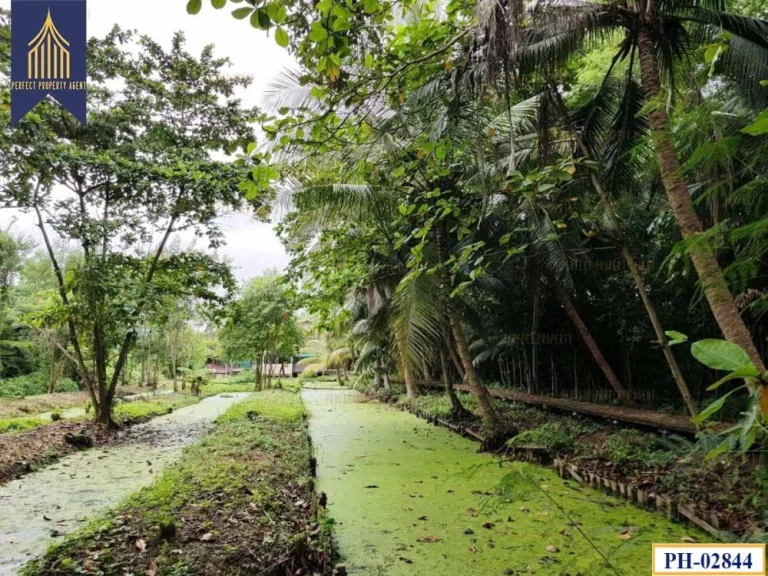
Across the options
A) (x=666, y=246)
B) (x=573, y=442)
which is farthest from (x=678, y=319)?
(x=573, y=442)

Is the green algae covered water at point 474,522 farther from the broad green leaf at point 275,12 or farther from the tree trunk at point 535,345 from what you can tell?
the tree trunk at point 535,345

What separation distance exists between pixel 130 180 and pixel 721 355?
719 centimetres

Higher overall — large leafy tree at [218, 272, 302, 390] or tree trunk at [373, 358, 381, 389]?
large leafy tree at [218, 272, 302, 390]

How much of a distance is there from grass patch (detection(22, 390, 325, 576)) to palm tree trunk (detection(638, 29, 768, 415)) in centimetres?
255

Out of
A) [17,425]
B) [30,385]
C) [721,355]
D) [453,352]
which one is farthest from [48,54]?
[30,385]

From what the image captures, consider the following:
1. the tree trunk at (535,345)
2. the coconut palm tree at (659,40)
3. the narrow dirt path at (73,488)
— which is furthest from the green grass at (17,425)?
the coconut palm tree at (659,40)

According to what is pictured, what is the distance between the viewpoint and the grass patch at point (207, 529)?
7.09 feet

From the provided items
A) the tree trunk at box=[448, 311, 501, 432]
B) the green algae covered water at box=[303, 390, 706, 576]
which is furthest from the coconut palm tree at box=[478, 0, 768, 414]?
the tree trunk at box=[448, 311, 501, 432]

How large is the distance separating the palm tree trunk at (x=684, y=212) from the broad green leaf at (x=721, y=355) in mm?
1611

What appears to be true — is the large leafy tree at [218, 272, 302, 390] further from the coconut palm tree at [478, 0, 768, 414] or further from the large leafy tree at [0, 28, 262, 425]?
the coconut palm tree at [478, 0, 768, 414]

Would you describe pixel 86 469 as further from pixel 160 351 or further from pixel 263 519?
pixel 160 351

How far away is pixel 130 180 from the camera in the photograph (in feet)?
21.3

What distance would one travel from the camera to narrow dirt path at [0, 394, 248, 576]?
2857 mm

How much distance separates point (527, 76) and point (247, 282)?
51.3ft
